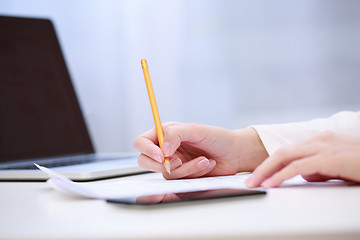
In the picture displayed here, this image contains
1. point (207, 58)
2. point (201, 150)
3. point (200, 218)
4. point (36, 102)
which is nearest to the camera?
point (200, 218)

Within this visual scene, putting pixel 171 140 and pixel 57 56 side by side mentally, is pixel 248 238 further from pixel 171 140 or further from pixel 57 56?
pixel 57 56

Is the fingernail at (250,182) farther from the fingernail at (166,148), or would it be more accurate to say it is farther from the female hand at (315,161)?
the fingernail at (166,148)

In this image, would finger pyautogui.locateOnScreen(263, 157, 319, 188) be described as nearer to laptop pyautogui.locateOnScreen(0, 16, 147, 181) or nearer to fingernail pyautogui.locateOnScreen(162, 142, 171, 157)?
fingernail pyautogui.locateOnScreen(162, 142, 171, 157)

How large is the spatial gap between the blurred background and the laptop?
0.73 feet

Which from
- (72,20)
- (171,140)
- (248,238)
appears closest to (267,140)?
(171,140)

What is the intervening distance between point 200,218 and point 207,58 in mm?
1210

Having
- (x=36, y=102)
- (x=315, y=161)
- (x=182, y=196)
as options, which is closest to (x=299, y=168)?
(x=315, y=161)

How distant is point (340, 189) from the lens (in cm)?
45

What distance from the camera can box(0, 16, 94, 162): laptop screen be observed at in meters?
1.13

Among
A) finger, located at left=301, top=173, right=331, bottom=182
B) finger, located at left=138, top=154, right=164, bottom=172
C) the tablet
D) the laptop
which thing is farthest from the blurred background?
the tablet

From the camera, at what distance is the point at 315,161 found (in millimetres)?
463

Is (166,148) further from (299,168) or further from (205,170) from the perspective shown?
→ (299,168)

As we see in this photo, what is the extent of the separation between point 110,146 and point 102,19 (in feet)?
1.54

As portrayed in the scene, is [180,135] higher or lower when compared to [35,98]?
lower
